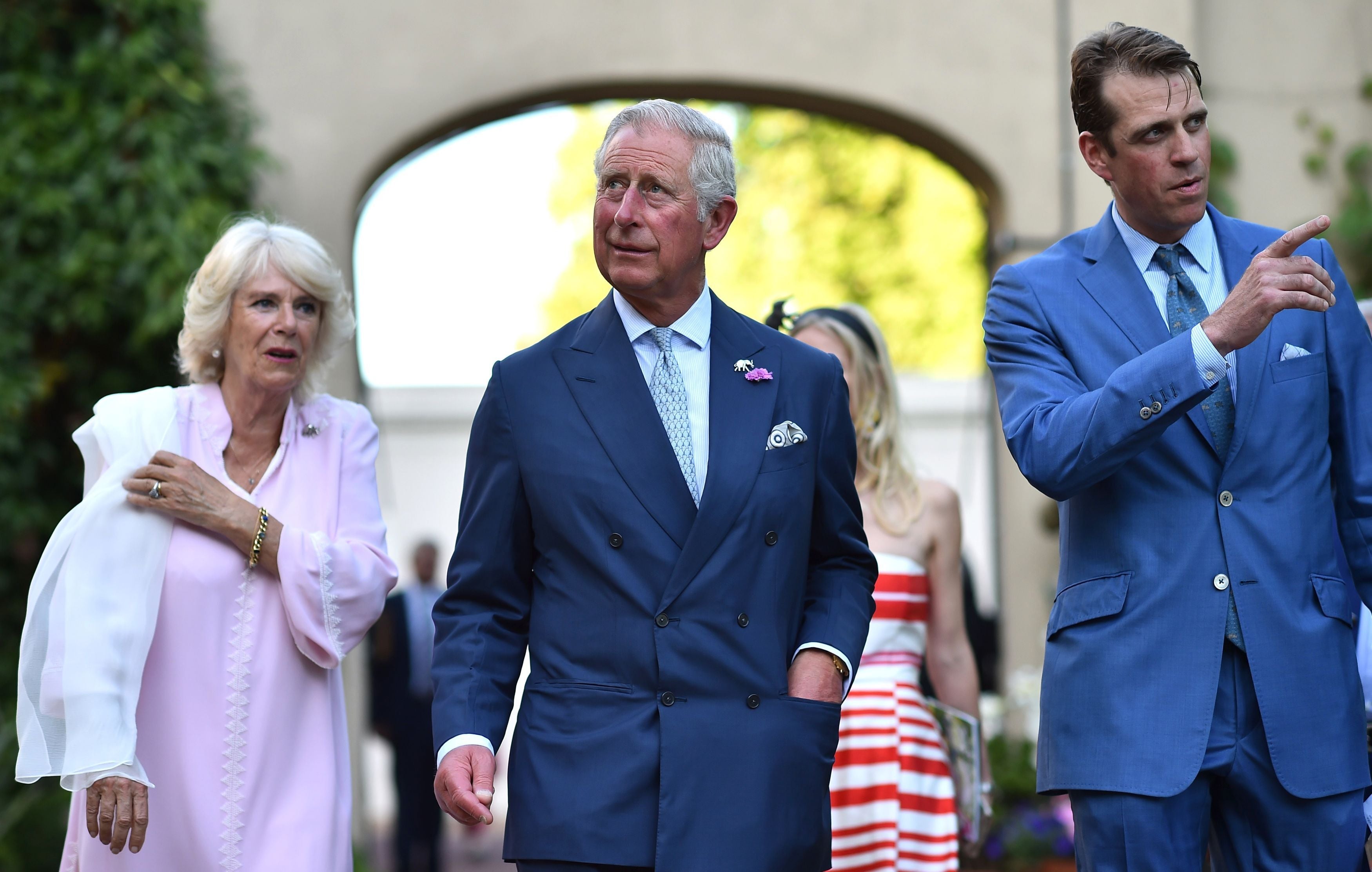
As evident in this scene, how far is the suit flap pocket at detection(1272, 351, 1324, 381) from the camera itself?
9.84ft

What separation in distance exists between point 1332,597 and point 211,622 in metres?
2.42

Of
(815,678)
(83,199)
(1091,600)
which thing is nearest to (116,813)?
(815,678)

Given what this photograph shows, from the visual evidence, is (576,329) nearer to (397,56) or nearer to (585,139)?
(397,56)

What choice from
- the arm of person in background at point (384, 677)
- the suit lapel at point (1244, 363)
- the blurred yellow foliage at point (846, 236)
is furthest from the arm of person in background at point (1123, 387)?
the blurred yellow foliage at point (846, 236)

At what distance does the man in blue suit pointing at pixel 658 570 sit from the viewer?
282 centimetres

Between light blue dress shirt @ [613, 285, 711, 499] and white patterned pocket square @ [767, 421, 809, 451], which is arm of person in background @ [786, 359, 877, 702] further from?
light blue dress shirt @ [613, 285, 711, 499]

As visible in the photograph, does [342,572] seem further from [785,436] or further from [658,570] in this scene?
[785,436]

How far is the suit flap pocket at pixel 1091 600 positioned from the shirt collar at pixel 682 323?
87cm

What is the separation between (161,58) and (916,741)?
16.7 feet

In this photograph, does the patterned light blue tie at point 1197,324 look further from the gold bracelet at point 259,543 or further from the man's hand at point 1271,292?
the gold bracelet at point 259,543

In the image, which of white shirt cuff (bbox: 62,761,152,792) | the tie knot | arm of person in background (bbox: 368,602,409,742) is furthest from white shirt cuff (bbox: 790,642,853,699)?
Answer: arm of person in background (bbox: 368,602,409,742)

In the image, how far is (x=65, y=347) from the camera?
7648mm

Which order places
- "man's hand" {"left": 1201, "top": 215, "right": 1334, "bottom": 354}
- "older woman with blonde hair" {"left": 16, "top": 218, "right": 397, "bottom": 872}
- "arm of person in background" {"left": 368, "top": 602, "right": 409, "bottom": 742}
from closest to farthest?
"man's hand" {"left": 1201, "top": 215, "right": 1334, "bottom": 354} → "older woman with blonde hair" {"left": 16, "top": 218, "right": 397, "bottom": 872} → "arm of person in background" {"left": 368, "top": 602, "right": 409, "bottom": 742}

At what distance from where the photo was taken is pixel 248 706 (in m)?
3.63
